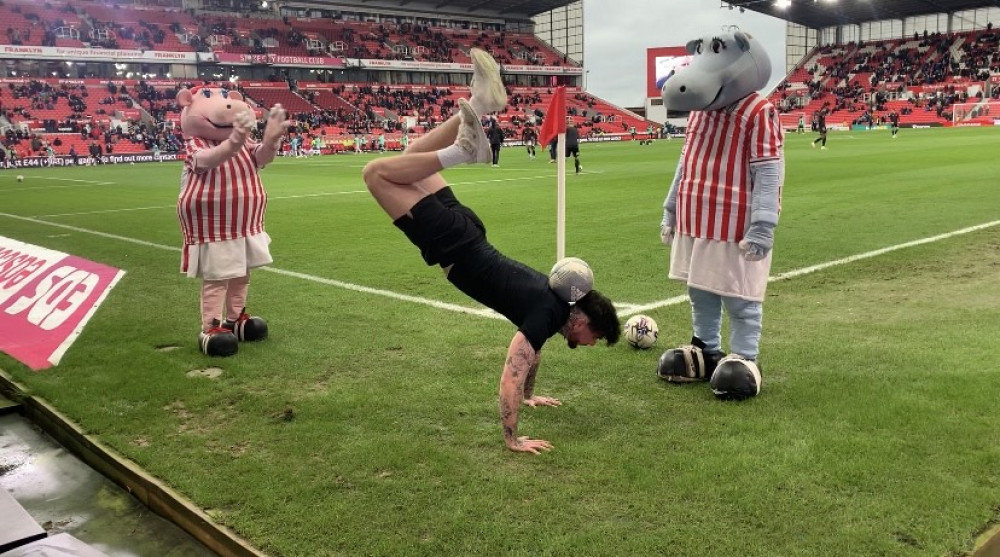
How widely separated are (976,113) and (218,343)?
2453 inches

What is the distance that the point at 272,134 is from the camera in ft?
18.3

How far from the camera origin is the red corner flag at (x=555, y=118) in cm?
560

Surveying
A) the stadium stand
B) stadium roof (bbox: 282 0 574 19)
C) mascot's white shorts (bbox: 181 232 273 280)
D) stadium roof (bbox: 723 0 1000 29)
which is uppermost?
stadium roof (bbox: 282 0 574 19)

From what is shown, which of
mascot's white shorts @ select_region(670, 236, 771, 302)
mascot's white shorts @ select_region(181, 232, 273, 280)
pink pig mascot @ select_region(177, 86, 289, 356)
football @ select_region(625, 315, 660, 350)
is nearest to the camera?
mascot's white shorts @ select_region(670, 236, 771, 302)

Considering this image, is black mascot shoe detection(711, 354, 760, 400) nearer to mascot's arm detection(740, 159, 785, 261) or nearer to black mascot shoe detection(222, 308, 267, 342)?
mascot's arm detection(740, 159, 785, 261)

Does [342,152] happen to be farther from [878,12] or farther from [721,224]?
[878,12]

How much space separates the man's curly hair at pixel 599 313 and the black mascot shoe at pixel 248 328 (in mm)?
3061

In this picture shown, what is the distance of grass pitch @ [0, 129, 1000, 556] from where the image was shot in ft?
9.96

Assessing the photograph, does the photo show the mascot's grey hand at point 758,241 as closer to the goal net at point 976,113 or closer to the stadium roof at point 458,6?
the goal net at point 976,113

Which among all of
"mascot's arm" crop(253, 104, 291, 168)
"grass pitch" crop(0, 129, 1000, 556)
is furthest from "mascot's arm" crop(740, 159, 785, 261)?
"mascot's arm" crop(253, 104, 291, 168)

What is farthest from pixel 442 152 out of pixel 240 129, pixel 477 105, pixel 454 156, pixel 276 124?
pixel 276 124

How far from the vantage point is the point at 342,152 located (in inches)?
1793

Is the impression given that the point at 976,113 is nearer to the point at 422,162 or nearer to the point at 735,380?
the point at 735,380

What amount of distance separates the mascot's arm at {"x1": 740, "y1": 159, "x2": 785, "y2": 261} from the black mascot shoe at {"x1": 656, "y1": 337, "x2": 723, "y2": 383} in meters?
0.73
